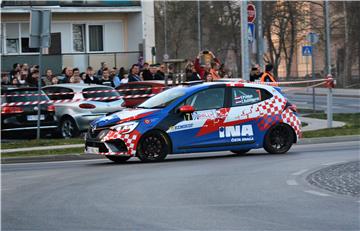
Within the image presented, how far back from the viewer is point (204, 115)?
16000 mm

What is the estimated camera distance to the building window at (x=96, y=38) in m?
40.2

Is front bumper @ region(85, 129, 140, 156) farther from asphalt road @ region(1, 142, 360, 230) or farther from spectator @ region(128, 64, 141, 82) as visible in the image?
spectator @ region(128, 64, 141, 82)

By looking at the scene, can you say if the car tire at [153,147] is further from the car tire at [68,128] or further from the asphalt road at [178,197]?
the car tire at [68,128]

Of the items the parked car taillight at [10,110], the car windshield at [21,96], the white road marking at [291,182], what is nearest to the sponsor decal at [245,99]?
the white road marking at [291,182]

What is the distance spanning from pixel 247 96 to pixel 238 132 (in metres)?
0.81

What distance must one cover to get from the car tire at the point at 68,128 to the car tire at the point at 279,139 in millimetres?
7499

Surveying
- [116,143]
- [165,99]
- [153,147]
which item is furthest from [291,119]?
[116,143]

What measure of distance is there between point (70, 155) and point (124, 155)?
9.51 ft

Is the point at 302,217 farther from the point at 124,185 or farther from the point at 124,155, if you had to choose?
the point at 124,155

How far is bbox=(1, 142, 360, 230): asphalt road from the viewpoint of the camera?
888 cm

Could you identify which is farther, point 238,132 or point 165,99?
point 238,132

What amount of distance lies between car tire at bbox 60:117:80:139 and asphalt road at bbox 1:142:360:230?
21.2 feet

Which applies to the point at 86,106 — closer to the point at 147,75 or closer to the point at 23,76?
the point at 23,76

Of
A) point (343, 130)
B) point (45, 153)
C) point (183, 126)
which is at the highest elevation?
point (183, 126)
